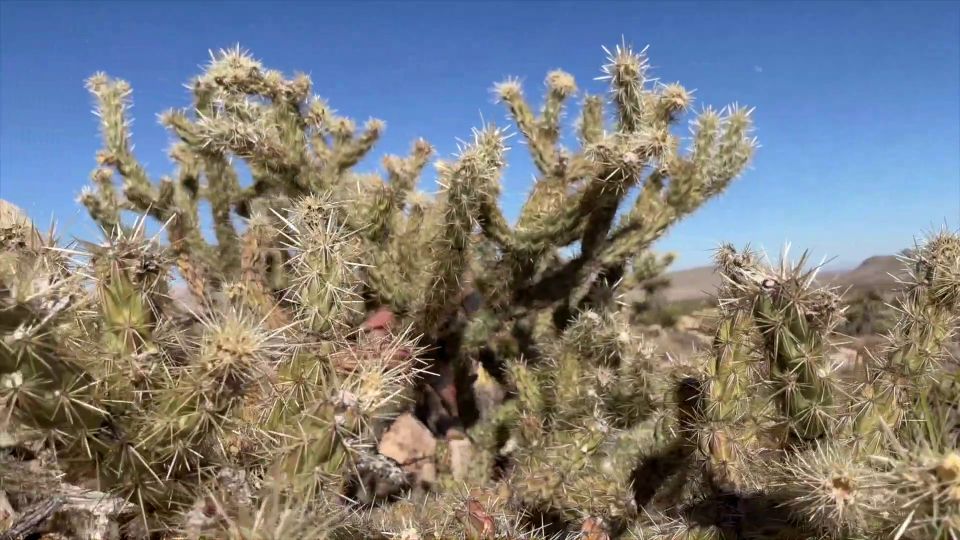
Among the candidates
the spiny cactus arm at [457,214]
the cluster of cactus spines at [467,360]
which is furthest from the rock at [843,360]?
the spiny cactus arm at [457,214]

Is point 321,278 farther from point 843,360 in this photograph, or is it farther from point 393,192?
point 843,360

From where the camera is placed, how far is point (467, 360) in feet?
14.8

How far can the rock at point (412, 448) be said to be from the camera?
429 cm

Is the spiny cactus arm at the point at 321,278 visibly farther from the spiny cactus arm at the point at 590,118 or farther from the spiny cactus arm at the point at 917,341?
the spiny cactus arm at the point at 590,118

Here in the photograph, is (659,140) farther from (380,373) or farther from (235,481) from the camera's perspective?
(235,481)

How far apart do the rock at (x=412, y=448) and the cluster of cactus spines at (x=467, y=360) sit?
0.40 feet

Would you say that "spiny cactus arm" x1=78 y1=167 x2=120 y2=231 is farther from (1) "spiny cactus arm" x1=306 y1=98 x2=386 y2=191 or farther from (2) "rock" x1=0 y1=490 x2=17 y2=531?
(2) "rock" x1=0 y1=490 x2=17 y2=531

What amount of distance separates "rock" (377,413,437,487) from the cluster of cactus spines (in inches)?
4.8

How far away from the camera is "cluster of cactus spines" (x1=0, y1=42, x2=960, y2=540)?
5.85ft

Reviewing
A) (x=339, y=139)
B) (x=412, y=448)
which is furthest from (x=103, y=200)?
(x=412, y=448)

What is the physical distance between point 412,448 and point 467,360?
0.78 m

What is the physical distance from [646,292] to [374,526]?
35.5 ft

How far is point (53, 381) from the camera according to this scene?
5.44 ft

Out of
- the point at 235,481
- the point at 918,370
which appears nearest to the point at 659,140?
the point at 918,370
